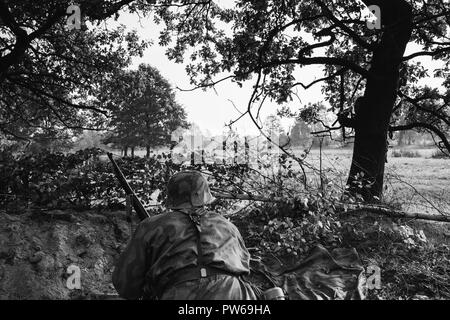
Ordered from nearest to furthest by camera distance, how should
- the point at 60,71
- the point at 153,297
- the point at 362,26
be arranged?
1. the point at 153,297
2. the point at 362,26
3. the point at 60,71

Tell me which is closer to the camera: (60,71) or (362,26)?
(362,26)

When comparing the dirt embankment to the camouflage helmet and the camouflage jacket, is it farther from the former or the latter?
the camouflage helmet

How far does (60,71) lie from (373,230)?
12347 millimetres

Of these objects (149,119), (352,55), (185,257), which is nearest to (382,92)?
(352,55)

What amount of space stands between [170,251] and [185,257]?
13 centimetres

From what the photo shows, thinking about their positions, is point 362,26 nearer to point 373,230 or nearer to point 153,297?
point 373,230

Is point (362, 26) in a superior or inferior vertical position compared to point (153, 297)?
superior

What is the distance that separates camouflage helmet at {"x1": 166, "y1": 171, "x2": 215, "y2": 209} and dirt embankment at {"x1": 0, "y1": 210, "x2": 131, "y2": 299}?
2166mm
